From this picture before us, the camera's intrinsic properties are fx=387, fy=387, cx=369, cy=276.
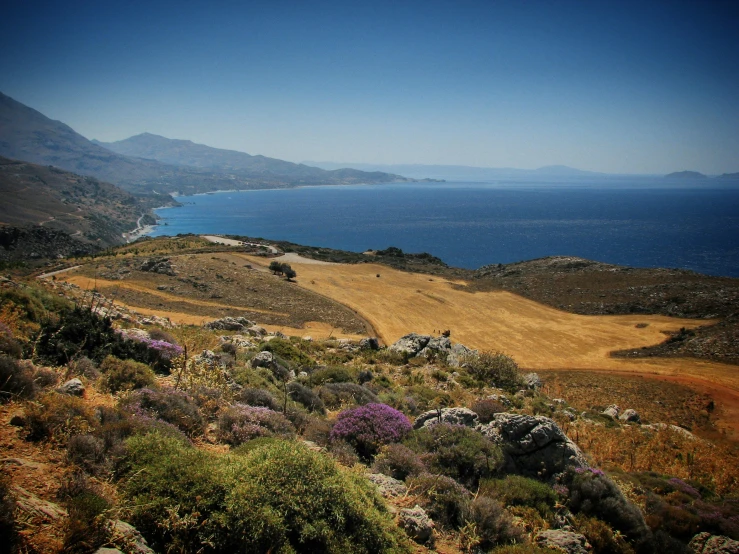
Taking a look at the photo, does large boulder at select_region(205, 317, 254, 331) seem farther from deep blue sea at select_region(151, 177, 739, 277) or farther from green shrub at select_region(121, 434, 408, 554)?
deep blue sea at select_region(151, 177, 739, 277)

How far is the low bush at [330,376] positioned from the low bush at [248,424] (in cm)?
487

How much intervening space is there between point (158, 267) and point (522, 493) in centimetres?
3780

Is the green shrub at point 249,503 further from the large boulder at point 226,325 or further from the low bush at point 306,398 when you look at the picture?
the large boulder at point 226,325

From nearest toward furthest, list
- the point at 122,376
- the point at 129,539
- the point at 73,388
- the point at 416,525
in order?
the point at 129,539 → the point at 416,525 → the point at 73,388 → the point at 122,376

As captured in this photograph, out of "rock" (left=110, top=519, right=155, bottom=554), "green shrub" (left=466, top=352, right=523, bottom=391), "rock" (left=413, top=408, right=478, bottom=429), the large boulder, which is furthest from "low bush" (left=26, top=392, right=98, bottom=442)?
the large boulder

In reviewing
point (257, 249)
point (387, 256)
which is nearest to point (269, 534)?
point (257, 249)

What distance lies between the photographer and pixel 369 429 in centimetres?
776

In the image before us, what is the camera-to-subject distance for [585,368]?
24.6m

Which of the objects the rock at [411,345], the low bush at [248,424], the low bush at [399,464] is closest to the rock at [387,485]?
the low bush at [399,464]

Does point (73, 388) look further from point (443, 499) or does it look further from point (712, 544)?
point (712, 544)

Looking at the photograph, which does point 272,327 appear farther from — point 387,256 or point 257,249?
point 387,256

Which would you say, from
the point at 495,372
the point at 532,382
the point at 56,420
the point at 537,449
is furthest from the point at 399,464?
the point at 532,382

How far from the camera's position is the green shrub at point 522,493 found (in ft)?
21.1

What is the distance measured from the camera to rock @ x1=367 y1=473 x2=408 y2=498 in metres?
5.96
